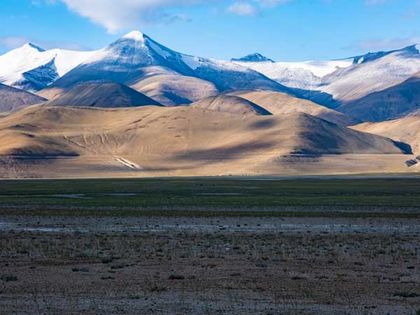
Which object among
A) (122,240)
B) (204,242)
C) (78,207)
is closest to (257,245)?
(204,242)

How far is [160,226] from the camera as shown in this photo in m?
55.0

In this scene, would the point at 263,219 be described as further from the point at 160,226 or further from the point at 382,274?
the point at 382,274

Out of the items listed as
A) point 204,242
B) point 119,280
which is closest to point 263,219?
point 204,242

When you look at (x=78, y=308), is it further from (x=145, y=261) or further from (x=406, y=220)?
(x=406, y=220)

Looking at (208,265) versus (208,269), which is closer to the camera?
(208,269)

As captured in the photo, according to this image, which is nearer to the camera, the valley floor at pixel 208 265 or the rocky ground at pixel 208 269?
the rocky ground at pixel 208 269

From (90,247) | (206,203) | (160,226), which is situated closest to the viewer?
(90,247)

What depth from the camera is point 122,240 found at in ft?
Result: 143

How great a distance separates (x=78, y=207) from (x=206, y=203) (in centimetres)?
1565

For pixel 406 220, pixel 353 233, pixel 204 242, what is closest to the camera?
pixel 204 242

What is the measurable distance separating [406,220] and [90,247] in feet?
102

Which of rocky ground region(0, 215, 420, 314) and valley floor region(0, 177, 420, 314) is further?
valley floor region(0, 177, 420, 314)

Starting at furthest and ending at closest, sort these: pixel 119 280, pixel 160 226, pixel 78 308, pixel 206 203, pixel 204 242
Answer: pixel 206 203 < pixel 160 226 < pixel 204 242 < pixel 119 280 < pixel 78 308

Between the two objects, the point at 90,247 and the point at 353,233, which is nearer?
the point at 90,247
